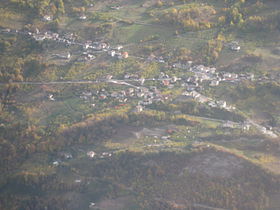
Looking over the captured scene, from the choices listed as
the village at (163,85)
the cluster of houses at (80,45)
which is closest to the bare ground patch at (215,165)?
the village at (163,85)

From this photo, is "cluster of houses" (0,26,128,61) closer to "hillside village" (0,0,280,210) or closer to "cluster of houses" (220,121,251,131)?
"hillside village" (0,0,280,210)

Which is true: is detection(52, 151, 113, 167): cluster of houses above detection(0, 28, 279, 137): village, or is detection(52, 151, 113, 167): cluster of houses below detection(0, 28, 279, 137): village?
below

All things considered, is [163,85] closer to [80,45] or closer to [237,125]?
[237,125]

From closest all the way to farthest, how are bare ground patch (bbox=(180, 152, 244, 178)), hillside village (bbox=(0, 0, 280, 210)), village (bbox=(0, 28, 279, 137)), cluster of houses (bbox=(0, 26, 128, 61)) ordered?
bare ground patch (bbox=(180, 152, 244, 178)) → hillside village (bbox=(0, 0, 280, 210)) → village (bbox=(0, 28, 279, 137)) → cluster of houses (bbox=(0, 26, 128, 61))

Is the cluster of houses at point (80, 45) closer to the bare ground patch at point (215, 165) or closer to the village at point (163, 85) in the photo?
the village at point (163, 85)

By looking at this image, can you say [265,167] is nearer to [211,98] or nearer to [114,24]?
[211,98]

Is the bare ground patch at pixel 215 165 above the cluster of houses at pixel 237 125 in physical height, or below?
below

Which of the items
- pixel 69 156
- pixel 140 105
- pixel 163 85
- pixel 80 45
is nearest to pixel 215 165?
pixel 140 105

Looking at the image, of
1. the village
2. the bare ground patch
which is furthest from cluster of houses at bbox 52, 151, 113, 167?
the bare ground patch

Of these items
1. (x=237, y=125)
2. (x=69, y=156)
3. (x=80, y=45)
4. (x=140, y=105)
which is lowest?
(x=69, y=156)

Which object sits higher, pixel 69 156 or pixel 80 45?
pixel 80 45

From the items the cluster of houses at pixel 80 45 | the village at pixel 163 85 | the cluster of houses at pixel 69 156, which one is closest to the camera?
the cluster of houses at pixel 69 156

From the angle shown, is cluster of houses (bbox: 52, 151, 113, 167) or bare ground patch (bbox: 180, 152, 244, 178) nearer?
bare ground patch (bbox: 180, 152, 244, 178)

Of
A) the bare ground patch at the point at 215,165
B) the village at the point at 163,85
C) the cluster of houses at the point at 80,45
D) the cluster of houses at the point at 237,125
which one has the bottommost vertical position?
the bare ground patch at the point at 215,165
